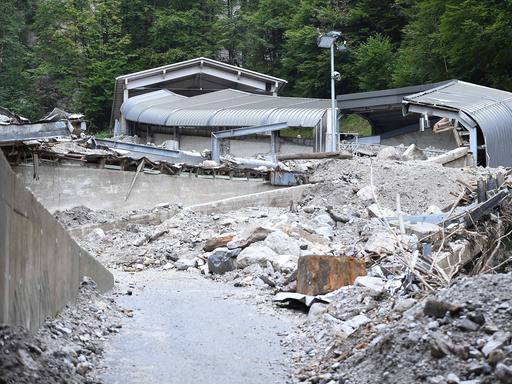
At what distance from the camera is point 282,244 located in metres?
17.1

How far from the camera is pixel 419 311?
757 cm

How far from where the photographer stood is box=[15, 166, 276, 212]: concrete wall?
23.5 metres

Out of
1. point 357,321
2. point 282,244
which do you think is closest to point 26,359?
point 357,321

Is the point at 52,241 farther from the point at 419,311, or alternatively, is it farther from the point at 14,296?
the point at 419,311

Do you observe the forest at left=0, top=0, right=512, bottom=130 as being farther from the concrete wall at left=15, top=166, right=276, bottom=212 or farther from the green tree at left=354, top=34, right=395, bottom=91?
the concrete wall at left=15, top=166, right=276, bottom=212

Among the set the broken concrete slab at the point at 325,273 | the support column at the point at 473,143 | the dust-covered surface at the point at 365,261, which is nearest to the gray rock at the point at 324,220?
the dust-covered surface at the point at 365,261

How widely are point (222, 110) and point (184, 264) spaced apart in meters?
17.3

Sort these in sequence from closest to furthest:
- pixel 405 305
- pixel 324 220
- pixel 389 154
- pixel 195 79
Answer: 1. pixel 405 305
2. pixel 324 220
3. pixel 389 154
4. pixel 195 79

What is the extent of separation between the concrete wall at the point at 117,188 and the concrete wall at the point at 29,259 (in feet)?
42.7

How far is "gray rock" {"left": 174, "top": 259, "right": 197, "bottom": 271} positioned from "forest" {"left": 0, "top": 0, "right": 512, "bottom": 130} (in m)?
26.6

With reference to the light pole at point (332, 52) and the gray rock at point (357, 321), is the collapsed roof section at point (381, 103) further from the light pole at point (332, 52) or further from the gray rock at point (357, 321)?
the gray rock at point (357, 321)

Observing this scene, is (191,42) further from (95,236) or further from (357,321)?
(357,321)

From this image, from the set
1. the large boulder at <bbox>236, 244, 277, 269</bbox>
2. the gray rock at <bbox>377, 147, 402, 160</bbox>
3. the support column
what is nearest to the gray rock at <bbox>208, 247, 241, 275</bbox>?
the large boulder at <bbox>236, 244, 277, 269</bbox>

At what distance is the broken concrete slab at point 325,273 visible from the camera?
12.7 metres
